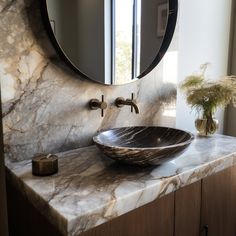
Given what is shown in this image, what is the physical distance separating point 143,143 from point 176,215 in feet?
1.33

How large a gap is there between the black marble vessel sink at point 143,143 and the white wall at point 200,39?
50 centimetres

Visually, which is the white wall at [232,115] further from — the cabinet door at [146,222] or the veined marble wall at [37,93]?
the cabinet door at [146,222]

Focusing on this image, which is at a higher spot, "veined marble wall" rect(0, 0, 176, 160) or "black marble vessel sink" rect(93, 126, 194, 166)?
"veined marble wall" rect(0, 0, 176, 160)

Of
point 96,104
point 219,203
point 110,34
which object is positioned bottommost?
point 219,203

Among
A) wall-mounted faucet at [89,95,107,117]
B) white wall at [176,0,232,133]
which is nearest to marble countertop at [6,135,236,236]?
wall-mounted faucet at [89,95,107,117]

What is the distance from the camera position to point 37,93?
1.11 meters

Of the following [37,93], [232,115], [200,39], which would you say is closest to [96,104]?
[37,93]

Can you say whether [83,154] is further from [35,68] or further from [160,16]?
[160,16]

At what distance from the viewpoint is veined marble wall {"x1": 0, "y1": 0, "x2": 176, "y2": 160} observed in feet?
3.40

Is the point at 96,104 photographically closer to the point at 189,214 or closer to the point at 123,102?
the point at 123,102

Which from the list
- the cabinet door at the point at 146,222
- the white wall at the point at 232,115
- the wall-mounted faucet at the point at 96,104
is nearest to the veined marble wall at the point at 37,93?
the wall-mounted faucet at the point at 96,104

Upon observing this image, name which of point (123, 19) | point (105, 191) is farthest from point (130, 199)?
point (123, 19)

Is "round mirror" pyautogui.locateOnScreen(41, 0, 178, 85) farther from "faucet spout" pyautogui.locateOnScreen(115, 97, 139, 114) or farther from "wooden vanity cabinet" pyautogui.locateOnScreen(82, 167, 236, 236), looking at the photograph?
"wooden vanity cabinet" pyautogui.locateOnScreen(82, 167, 236, 236)

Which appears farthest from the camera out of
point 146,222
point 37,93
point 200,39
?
point 200,39
